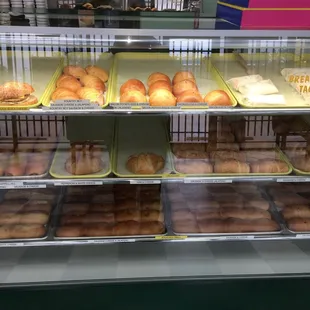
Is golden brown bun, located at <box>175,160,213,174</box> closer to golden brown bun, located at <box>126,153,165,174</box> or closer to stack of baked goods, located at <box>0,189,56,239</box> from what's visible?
golden brown bun, located at <box>126,153,165,174</box>

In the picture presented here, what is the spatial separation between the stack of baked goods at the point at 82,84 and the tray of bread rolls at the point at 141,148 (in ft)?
1.07

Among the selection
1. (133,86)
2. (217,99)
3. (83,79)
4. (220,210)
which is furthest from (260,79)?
(83,79)

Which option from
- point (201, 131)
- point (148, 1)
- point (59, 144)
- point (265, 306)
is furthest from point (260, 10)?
point (148, 1)

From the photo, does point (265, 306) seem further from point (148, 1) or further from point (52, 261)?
point (148, 1)

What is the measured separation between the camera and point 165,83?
6.73ft

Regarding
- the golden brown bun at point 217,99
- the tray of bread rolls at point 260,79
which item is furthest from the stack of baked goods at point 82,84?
the tray of bread rolls at point 260,79

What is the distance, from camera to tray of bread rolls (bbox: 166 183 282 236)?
2211mm

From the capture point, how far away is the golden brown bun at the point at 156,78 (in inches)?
82.4

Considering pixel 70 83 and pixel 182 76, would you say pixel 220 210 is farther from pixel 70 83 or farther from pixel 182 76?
pixel 70 83

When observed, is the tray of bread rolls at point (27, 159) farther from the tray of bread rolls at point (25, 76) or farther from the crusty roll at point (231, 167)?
the crusty roll at point (231, 167)

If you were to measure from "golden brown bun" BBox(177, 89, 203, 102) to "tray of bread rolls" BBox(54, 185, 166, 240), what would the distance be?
64 centimetres

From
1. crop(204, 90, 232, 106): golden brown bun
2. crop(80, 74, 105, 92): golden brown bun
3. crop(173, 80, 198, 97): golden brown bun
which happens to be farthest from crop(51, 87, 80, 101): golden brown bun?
crop(204, 90, 232, 106): golden brown bun

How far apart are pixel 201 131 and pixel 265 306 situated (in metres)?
0.88

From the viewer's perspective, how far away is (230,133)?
7.63ft
